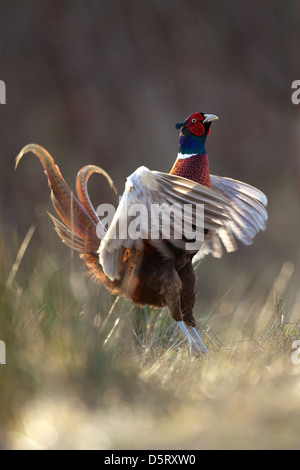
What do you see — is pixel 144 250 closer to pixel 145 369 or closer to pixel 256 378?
pixel 145 369

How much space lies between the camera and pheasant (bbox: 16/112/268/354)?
1.79 m

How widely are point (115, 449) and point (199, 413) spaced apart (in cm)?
23

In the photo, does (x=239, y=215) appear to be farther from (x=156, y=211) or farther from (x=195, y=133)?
(x=156, y=211)

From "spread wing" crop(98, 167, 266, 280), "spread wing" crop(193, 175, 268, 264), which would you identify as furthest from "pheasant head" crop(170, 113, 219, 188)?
"spread wing" crop(98, 167, 266, 280)

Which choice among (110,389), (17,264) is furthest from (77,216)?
(110,389)

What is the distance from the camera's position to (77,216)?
2.20 meters

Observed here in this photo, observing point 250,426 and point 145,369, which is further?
point 145,369

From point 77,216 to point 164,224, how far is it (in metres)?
0.52

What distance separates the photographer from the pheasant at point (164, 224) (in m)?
1.79

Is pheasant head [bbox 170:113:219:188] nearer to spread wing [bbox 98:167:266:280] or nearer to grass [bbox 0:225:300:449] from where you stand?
spread wing [bbox 98:167:266:280]

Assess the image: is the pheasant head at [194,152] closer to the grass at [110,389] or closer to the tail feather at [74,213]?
the tail feather at [74,213]

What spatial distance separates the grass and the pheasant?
0.23 m

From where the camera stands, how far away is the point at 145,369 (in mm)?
1644
